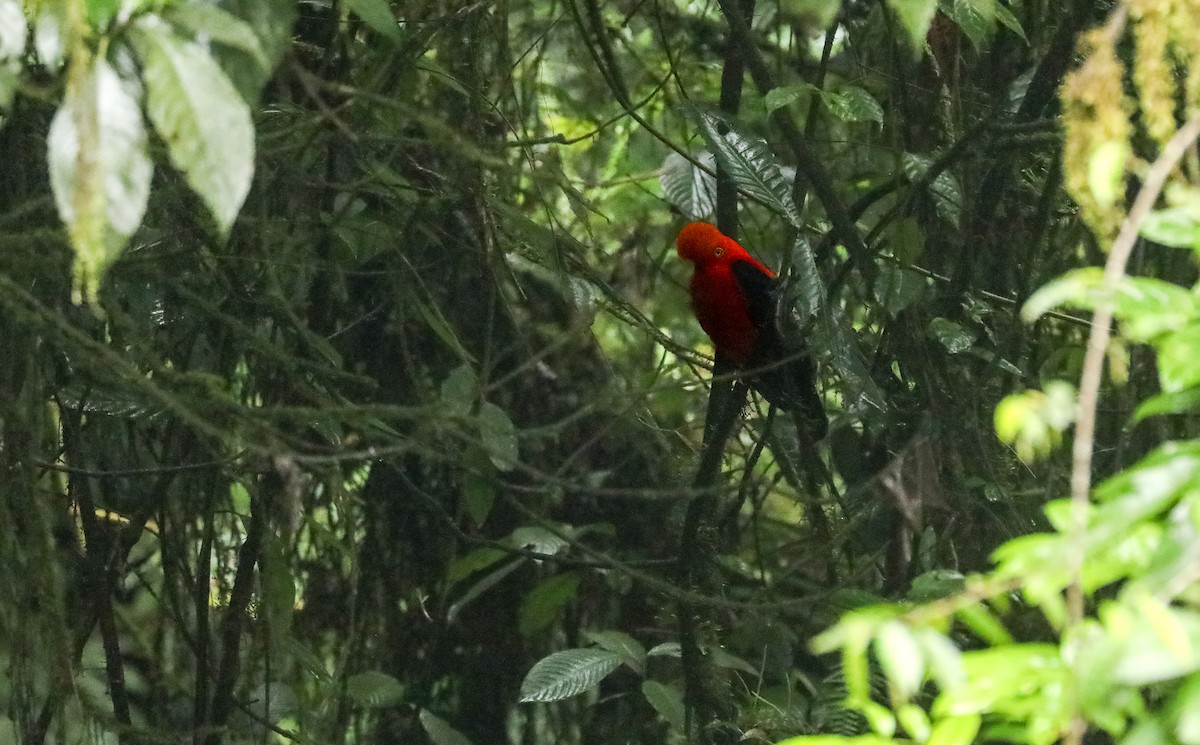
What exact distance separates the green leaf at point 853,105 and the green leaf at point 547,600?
113cm

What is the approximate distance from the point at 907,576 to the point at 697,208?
891mm

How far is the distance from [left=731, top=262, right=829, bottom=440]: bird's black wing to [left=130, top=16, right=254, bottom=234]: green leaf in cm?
145

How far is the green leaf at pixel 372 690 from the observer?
7.52ft

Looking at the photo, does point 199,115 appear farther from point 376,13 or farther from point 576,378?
point 576,378

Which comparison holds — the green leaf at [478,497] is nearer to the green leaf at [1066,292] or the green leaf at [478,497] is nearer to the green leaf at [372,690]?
the green leaf at [372,690]

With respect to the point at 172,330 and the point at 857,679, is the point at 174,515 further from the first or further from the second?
the point at 857,679

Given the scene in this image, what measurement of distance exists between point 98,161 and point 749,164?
4.34ft

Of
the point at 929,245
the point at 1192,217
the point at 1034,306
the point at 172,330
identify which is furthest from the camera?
the point at 929,245

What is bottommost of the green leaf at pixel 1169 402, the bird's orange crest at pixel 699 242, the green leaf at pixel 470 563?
the green leaf at pixel 1169 402

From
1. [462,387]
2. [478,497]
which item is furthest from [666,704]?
[462,387]

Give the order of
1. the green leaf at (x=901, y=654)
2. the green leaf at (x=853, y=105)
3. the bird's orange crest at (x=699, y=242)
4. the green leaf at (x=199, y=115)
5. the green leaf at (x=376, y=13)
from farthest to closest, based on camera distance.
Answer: the bird's orange crest at (x=699, y=242)
the green leaf at (x=853, y=105)
the green leaf at (x=376, y=13)
the green leaf at (x=199, y=115)
the green leaf at (x=901, y=654)

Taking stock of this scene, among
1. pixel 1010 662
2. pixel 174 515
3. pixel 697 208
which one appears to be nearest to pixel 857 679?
pixel 1010 662

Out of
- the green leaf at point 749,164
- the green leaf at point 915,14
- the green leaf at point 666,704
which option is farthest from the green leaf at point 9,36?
the green leaf at point 666,704

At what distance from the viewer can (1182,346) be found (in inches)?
32.1
